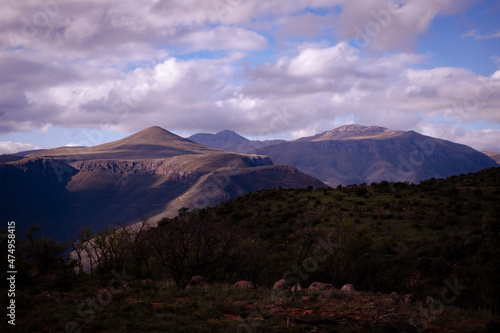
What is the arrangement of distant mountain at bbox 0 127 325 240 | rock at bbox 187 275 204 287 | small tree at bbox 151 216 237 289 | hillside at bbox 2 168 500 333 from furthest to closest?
1. distant mountain at bbox 0 127 325 240
2. rock at bbox 187 275 204 287
3. small tree at bbox 151 216 237 289
4. hillside at bbox 2 168 500 333

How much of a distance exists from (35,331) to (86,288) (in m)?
8.02

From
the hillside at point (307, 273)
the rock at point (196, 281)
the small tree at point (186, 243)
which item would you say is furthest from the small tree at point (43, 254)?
the rock at point (196, 281)

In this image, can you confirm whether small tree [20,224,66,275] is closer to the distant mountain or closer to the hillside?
the hillside

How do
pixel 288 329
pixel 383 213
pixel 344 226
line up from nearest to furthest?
pixel 288 329, pixel 344 226, pixel 383 213

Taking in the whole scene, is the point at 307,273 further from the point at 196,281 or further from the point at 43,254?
the point at 43,254

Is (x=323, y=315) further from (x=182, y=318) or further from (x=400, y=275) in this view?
(x=400, y=275)

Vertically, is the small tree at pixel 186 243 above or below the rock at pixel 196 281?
above

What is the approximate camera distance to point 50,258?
27672 mm

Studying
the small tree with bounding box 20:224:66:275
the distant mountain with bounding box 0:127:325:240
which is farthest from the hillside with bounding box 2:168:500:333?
the distant mountain with bounding box 0:127:325:240

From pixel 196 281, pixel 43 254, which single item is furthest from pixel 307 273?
pixel 43 254

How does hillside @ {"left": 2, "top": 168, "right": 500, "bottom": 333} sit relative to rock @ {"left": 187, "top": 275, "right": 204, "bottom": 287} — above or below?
above

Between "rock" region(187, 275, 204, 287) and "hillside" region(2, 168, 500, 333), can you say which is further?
"rock" region(187, 275, 204, 287)

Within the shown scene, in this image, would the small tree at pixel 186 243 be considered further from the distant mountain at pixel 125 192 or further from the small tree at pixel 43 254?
the distant mountain at pixel 125 192

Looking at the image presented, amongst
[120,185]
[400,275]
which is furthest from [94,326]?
[120,185]
